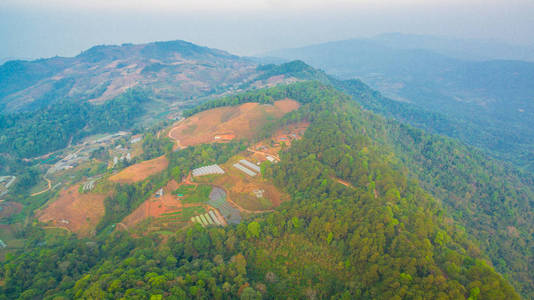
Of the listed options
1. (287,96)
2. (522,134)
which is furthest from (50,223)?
(522,134)

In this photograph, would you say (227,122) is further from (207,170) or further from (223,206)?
(223,206)

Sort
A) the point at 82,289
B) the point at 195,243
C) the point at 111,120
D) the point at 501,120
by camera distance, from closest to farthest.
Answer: the point at 82,289 → the point at 195,243 → the point at 111,120 → the point at 501,120

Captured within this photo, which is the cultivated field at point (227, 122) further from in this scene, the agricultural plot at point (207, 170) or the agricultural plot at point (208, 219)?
the agricultural plot at point (208, 219)

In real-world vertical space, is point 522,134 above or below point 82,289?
below

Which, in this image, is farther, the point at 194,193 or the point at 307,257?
the point at 194,193

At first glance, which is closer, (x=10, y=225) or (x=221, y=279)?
(x=221, y=279)

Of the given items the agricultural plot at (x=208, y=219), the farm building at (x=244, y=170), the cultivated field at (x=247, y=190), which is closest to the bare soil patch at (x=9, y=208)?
the cultivated field at (x=247, y=190)

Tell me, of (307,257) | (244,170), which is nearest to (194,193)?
(244,170)

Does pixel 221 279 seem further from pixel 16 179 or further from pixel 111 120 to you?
pixel 111 120
